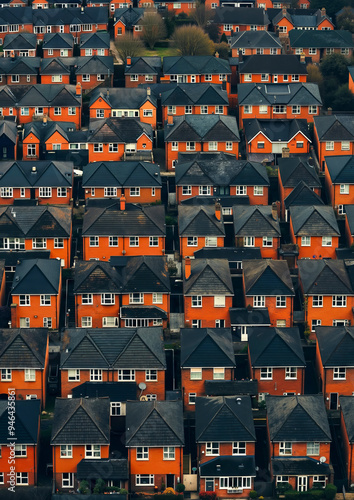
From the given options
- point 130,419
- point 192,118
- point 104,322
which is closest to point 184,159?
point 192,118

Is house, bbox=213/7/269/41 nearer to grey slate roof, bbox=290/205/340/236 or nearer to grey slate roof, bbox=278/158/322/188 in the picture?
grey slate roof, bbox=278/158/322/188

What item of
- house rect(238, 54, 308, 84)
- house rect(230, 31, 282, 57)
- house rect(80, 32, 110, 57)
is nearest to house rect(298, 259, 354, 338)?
house rect(238, 54, 308, 84)

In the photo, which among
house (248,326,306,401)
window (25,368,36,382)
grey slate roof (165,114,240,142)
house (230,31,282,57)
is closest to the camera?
window (25,368,36,382)

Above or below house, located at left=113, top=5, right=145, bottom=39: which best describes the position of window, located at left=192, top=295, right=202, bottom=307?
below

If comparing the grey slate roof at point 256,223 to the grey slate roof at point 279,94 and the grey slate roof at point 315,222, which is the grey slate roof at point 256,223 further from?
the grey slate roof at point 279,94

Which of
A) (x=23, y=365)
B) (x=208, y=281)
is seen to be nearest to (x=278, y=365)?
(x=208, y=281)

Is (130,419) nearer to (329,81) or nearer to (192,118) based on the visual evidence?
(192,118)
